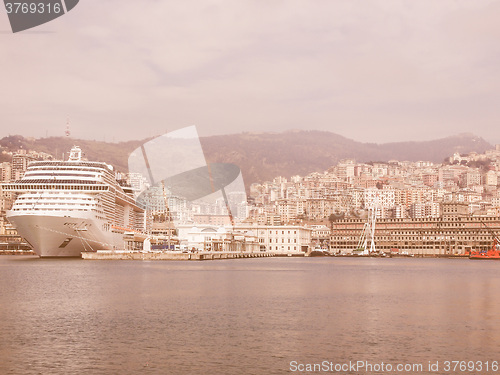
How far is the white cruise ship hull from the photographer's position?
6356cm

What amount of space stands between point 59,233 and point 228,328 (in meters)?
48.0

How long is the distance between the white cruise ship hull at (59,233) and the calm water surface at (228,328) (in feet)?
96.8

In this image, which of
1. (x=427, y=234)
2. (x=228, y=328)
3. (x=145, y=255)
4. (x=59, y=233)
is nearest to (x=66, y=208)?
(x=59, y=233)

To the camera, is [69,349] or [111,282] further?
[111,282]

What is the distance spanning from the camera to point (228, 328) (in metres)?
20.9

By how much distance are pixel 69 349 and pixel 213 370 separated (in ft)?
14.7

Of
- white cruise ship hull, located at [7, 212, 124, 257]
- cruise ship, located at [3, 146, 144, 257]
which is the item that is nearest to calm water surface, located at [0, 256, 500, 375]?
white cruise ship hull, located at [7, 212, 124, 257]

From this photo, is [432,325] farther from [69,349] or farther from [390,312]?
[69,349]

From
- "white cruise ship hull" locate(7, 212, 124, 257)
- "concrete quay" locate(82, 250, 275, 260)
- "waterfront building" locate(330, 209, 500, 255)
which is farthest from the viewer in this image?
"waterfront building" locate(330, 209, 500, 255)

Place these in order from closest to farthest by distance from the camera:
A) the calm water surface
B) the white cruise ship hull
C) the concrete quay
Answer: the calm water surface → the white cruise ship hull → the concrete quay

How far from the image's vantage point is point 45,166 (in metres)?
71.6

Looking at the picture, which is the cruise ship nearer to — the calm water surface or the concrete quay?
Answer: the concrete quay

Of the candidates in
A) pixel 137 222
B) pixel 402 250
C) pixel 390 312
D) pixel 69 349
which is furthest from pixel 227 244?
pixel 69 349

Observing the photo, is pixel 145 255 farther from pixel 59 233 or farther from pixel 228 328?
pixel 228 328
